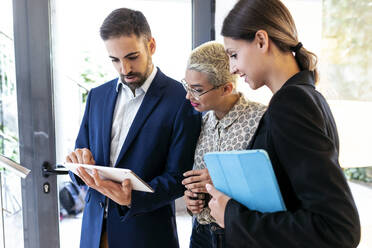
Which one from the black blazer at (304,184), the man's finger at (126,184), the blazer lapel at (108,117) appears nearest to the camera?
the black blazer at (304,184)

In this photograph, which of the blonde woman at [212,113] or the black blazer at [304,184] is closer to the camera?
the black blazer at [304,184]

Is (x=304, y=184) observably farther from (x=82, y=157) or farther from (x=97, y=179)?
(x=82, y=157)

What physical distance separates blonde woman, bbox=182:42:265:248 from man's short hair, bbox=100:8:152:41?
271 mm

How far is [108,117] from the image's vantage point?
1400mm

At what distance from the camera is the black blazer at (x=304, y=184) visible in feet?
2.13

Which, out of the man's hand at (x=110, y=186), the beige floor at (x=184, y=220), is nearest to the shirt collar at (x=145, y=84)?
the man's hand at (x=110, y=186)

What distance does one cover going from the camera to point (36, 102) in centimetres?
181

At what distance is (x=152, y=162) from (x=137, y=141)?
0.10 m

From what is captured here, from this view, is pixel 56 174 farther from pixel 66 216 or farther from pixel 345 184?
pixel 345 184

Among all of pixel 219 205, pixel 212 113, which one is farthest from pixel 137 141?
pixel 219 205

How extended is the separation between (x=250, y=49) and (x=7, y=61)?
59.9 inches

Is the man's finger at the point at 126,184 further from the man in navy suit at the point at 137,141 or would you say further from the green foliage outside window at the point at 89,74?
the green foliage outside window at the point at 89,74

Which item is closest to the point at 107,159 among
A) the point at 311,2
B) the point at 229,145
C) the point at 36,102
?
the point at 229,145

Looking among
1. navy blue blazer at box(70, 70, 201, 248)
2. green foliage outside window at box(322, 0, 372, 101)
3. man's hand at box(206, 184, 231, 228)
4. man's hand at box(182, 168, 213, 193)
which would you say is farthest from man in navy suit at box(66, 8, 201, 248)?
green foliage outside window at box(322, 0, 372, 101)
